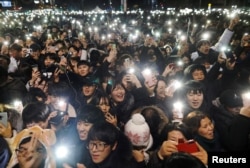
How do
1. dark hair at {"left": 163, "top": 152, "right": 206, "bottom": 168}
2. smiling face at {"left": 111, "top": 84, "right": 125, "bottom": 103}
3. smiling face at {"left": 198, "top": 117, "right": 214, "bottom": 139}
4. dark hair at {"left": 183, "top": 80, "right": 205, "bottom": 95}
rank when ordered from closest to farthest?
dark hair at {"left": 163, "top": 152, "right": 206, "bottom": 168}, smiling face at {"left": 198, "top": 117, "right": 214, "bottom": 139}, dark hair at {"left": 183, "top": 80, "right": 205, "bottom": 95}, smiling face at {"left": 111, "top": 84, "right": 125, "bottom": 103}

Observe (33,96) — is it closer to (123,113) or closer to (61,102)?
(61,102)

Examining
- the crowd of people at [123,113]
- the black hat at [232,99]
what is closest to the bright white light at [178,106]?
the crowd of people at [123,113]

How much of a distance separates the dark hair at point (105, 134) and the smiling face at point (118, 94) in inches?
69.3

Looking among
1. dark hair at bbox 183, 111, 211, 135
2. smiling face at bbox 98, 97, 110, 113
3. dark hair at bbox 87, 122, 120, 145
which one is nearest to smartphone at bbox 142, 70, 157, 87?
smiling face at bbox 98, 97, 110, 113

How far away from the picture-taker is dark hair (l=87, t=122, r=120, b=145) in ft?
10.8

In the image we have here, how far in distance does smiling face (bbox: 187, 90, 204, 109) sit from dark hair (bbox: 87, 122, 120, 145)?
1.54 m

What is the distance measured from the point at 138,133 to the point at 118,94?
1408mm

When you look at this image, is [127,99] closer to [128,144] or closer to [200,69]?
[200,69]

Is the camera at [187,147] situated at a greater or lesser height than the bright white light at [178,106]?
lesser

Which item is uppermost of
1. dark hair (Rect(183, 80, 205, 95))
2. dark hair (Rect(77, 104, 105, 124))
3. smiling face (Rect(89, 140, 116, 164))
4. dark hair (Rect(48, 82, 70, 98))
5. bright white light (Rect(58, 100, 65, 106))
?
dark hair (Rect(48, 82, 70, 98))

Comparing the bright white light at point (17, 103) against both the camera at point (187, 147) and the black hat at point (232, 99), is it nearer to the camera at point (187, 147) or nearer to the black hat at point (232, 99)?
the camera at point (187, 147)

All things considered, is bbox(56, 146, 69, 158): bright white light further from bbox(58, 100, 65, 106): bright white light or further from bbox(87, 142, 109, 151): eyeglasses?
bbox(58, 100, 65, 106): bright white light

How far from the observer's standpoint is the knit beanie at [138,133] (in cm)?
382

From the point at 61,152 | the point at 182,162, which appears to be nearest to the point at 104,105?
the point at 61,152
